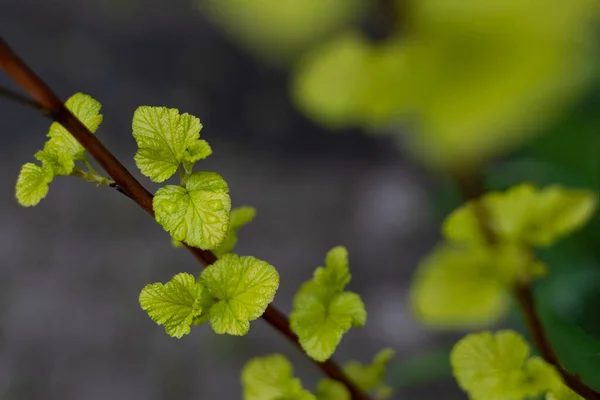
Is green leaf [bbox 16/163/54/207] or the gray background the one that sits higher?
the gray background

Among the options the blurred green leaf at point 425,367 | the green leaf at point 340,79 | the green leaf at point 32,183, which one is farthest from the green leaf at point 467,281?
the blurred green leaf at point 425,367

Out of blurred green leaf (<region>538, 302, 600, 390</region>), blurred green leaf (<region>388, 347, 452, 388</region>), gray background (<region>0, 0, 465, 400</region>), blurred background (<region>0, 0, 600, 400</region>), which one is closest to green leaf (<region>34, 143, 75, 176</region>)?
blurred green leaf (<region>538, 302, 600, 390</region>)

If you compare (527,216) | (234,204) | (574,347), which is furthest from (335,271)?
(234,204)

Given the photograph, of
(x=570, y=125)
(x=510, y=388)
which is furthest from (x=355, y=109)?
(x=570, y=125)

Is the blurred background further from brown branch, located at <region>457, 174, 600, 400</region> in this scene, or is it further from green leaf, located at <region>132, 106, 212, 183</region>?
green leaf, located at <region>132, 106, 212, 183</region>

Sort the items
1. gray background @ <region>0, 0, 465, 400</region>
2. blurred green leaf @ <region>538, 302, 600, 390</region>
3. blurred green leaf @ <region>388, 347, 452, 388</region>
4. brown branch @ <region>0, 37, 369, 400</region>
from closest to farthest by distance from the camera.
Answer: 1. brown branch @ <region>0, 37, 369, 400</region>
2. blurred green leaf @ <region>538, 302, 600, 390</region>
3. blurred green leaf @ <region>388, 347, 452, 388</region>
4. gray background @ <region>0, 0, 465, 400</region>

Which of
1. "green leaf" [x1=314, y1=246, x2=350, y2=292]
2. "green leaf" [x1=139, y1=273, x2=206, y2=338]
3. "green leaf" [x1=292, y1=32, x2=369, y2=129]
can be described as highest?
"green leaf" [x1=292, y1=32, x2=369, y2=129]

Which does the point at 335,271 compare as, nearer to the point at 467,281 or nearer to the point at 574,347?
the point at 467,281
